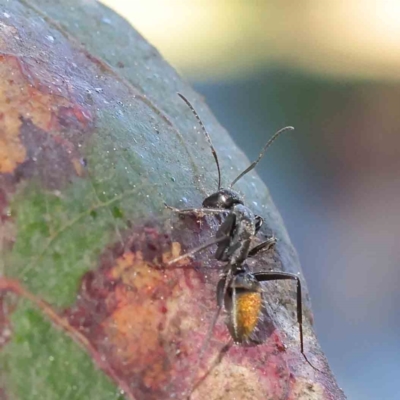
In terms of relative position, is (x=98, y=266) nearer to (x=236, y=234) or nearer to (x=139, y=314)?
(x=139, y=314)

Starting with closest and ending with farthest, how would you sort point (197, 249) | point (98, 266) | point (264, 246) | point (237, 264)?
point (98, 266) < point (197, 249) < point (237, 264) < point (264, 246)

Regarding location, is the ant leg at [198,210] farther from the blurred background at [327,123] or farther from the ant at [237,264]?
the blurred background at [327,123]

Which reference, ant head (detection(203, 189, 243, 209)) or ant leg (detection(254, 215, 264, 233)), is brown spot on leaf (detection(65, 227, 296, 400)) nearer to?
ant head (detection(203, 189, 243, 209))

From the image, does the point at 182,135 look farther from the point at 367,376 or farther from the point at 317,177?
the point at 317,177

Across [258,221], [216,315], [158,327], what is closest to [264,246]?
[258,221]

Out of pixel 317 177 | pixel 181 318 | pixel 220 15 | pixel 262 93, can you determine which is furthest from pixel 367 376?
pixel 220 15

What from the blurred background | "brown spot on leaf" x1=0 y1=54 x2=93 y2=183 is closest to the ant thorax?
"brown spot on leaf" x1=0 y1=54 x2=93 y2=183
